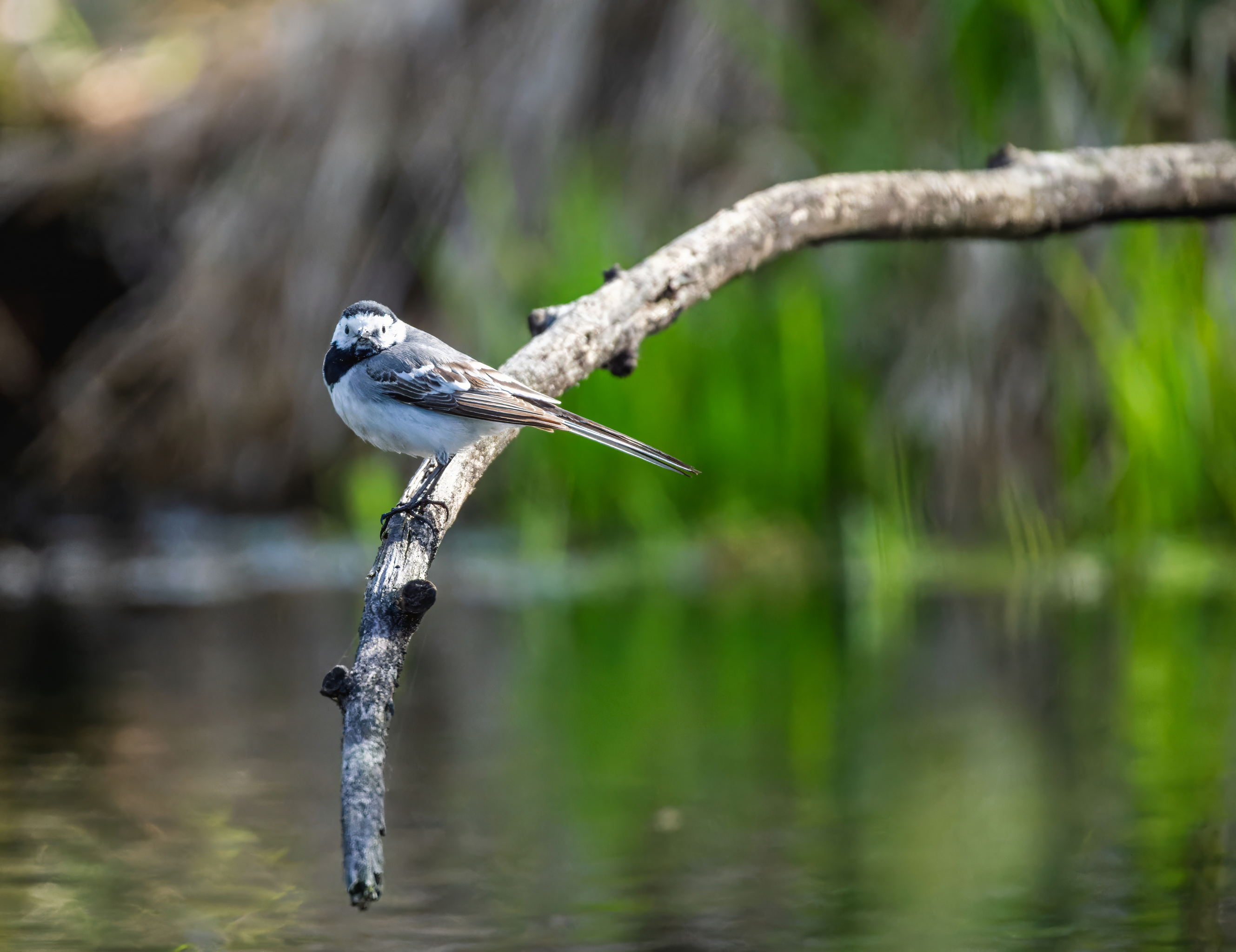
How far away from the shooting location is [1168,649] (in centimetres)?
465

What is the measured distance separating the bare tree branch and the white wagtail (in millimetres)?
43

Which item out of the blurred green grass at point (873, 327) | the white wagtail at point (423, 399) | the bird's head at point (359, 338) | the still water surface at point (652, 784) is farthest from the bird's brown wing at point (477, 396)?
the blurred green grass at point (873, 327)

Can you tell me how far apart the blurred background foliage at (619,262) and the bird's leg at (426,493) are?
9.83ft

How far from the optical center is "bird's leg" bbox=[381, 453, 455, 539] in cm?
222

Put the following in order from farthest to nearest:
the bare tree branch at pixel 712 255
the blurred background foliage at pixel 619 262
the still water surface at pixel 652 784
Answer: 1. the blurred background foliage at pixel 619 262
2. the still water surface at pixel 652 784
3. the bare tree branch at pixel 712 255

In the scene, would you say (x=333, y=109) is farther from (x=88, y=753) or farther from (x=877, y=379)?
(x=88, y=753)

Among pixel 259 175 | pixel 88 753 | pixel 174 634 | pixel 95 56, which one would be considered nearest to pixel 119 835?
pixel 88 753

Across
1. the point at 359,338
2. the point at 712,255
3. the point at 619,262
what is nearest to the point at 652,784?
the point at 359,338

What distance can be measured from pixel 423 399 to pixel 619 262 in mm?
3255

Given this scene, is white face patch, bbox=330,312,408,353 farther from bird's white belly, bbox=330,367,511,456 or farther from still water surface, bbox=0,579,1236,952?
still water surface, bbox=0,579,1236,952

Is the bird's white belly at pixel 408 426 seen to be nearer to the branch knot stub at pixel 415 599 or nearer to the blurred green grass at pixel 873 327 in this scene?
the branch knot stub at pixel 415 599

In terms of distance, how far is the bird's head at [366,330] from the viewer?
265 cm

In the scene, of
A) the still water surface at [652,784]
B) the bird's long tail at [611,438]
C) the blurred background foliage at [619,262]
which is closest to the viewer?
the bird's long tail at [611,438]

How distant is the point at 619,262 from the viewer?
5.63 m
